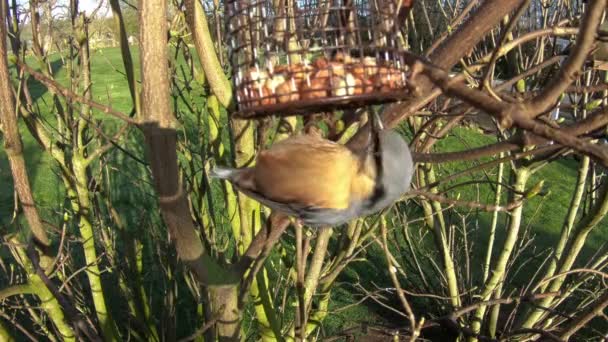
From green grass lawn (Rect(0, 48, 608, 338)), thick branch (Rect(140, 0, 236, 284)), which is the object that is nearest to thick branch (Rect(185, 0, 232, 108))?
thick branch (Rect(140, 0, 236, 284))

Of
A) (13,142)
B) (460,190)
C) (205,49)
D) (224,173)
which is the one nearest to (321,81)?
(224,173)

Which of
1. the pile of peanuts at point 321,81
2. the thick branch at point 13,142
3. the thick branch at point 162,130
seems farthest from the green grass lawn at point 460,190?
the pile of peanuts at point 321,81

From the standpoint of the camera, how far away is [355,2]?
1876 millimetres

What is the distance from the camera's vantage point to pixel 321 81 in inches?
59.9

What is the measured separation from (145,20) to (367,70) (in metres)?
0.53

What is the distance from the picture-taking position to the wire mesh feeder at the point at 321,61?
4.79 ft

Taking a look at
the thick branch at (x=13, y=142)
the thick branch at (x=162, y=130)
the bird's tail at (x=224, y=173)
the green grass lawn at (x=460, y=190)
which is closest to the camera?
the thick branch at (x=162, y=130)

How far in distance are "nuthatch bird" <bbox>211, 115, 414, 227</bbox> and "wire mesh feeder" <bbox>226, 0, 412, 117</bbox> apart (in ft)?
0.34

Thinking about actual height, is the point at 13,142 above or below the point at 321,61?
below

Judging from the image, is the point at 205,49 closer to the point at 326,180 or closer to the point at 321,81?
the point at 321,81

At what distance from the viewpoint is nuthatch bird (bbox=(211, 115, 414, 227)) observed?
59.2 inches

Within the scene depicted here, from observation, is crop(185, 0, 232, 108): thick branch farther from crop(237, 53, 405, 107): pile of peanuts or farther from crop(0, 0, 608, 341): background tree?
crop(237, 53, 405, 107): pile of peanuts

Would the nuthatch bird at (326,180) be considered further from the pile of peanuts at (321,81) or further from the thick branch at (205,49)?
the thick branch at (205,49)

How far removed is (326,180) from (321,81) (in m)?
0.24
